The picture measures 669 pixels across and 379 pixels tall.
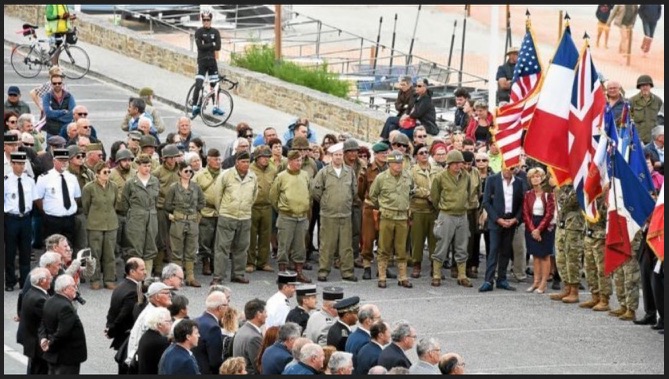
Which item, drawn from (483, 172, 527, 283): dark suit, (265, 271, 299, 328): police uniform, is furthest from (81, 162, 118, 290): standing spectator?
(483, 172, 527, 283): dark suit

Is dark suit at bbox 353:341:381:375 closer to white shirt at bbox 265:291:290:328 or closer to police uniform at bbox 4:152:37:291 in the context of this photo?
white shirt at bbox 265:291:290:328

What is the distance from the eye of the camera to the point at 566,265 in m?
25.1

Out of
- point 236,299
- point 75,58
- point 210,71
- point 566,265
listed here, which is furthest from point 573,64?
point 75,58

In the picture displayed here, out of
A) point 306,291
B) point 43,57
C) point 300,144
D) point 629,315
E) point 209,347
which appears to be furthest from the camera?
point 43,57

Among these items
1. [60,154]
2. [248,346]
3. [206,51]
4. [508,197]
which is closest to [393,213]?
[508,197]

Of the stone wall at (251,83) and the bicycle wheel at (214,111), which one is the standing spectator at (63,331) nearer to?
the stone wall at (251,83)

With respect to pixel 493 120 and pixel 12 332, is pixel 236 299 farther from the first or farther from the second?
pixel 493 120

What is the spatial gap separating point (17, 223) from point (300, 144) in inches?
147

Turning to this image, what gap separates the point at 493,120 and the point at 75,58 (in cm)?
1164

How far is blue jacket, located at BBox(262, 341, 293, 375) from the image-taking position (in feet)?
62.7

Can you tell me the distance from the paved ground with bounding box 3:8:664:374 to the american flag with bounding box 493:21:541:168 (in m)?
1.69

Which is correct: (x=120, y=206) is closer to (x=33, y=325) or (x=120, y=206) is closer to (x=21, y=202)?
(x=21, y=202)

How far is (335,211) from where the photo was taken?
85.9ft

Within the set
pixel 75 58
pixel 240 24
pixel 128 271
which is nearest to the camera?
pixel 128 271
